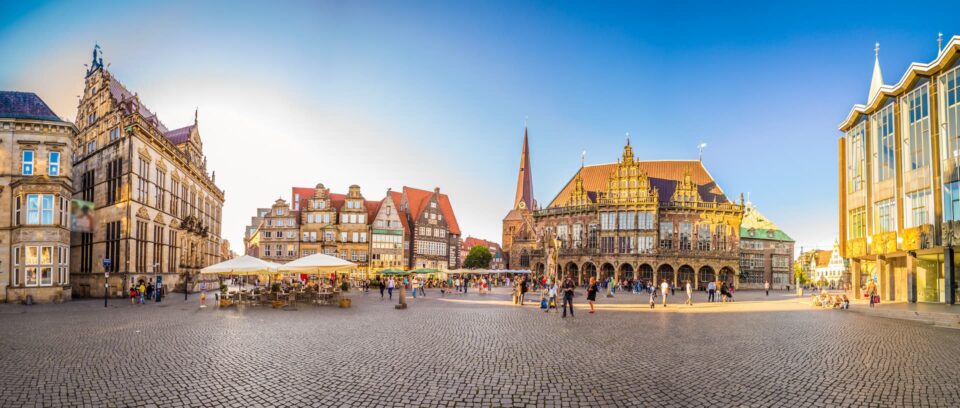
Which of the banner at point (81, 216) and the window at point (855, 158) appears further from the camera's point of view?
the window at point (855, 158)

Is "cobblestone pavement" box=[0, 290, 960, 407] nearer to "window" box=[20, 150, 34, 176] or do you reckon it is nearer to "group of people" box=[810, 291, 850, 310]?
"group of people" box=[810, 291, 850, 310]

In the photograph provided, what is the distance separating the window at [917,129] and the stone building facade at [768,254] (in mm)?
58760

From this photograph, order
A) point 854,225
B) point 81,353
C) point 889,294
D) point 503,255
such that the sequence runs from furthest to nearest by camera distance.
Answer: point 503,255, point 854,225, point 889,294, point 81,353

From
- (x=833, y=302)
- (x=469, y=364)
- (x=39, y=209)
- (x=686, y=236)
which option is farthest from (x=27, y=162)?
(x=686, y=236)

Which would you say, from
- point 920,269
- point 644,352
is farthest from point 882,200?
point 644,352

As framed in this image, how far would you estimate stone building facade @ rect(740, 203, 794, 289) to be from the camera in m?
84.0

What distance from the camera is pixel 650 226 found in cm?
6538

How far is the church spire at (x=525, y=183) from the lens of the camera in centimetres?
10212

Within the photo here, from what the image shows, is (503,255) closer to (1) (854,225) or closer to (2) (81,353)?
(1) (854,225)

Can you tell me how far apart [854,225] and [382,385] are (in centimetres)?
3781

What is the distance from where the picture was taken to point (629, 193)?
67.3m

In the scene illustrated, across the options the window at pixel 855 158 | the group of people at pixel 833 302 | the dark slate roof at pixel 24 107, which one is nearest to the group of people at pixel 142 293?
the dark slate roof at pixel 24 107

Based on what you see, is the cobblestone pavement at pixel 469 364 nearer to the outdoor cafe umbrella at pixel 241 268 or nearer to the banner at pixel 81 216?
the outdoor cafe umbrella at pixel 241 268

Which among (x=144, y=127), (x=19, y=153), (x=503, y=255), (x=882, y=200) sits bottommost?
(x=503, y=255)
